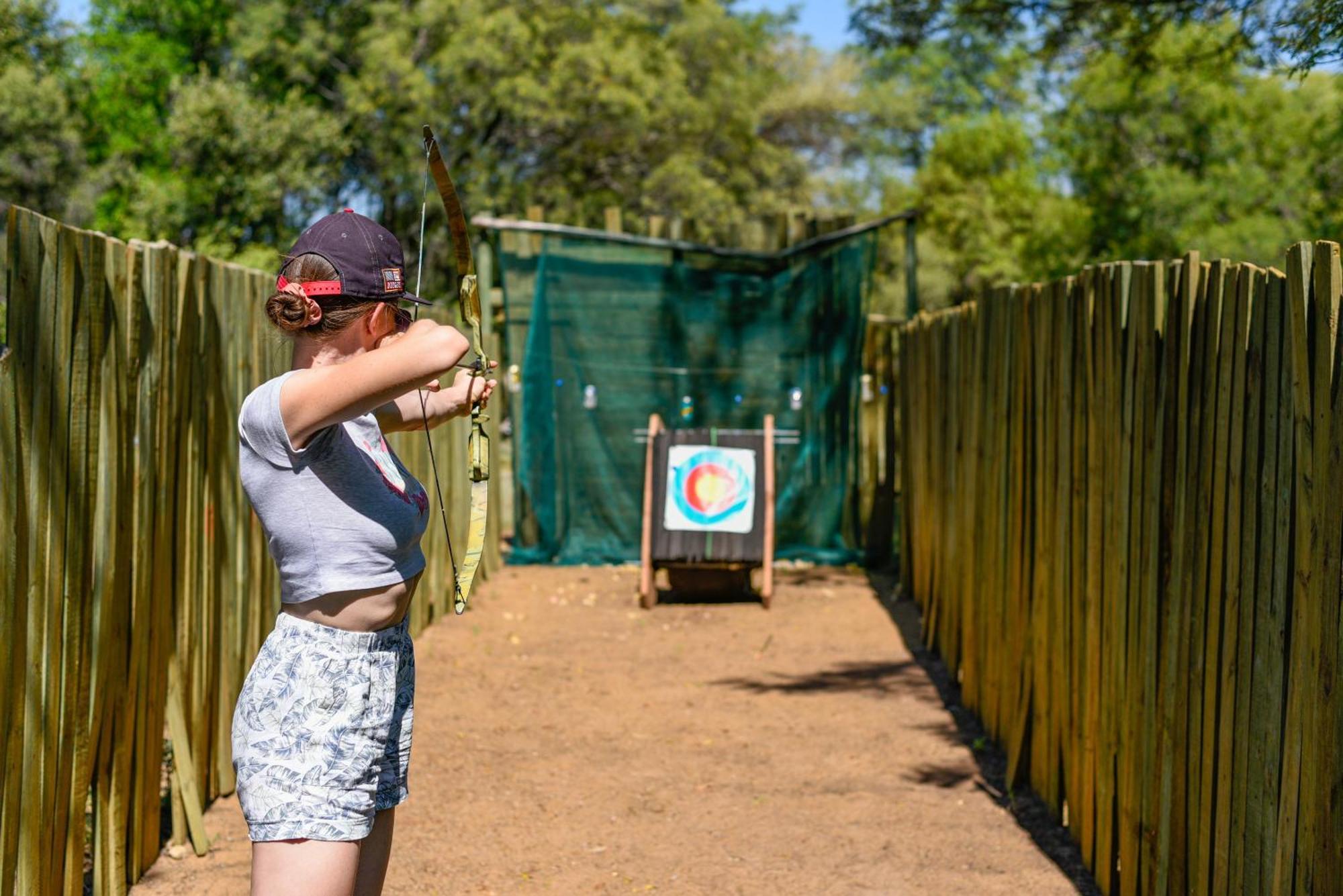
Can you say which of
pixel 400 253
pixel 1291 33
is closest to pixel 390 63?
pixel 1291 33

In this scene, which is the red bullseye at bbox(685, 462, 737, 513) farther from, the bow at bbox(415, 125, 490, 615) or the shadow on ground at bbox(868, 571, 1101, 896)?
the bow at bbox(415, 125, 490, 615)

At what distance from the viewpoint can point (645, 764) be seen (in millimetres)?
5781

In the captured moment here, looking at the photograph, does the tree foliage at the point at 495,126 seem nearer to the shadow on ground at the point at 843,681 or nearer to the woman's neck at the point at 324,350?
the shadow on ground at the point at 843,681

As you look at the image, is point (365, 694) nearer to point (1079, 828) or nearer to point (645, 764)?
point (1079, 828)

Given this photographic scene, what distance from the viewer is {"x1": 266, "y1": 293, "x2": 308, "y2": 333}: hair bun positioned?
2.59 m

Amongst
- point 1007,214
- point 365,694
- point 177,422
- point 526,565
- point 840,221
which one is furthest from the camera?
point 1007,214

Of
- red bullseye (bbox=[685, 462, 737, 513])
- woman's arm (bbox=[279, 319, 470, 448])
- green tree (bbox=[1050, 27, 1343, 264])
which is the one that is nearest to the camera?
woman's arm (bbox=[279, 319, 470, 448])

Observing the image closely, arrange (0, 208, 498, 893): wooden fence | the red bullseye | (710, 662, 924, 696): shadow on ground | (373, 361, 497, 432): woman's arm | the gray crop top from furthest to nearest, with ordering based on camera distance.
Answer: the red bullseye < (710, 662, 924, 696): shadow on ground < (0, 208, 498, 893): wooden fence < (373, 361, 497, 432): woman's arm < the gray crop top

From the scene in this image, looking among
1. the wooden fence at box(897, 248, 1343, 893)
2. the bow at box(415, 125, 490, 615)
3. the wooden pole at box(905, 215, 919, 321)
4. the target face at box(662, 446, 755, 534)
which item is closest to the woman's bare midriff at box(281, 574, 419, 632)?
the bow at box(415, 125, 490, 615)

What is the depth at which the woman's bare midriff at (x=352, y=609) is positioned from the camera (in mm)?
2596

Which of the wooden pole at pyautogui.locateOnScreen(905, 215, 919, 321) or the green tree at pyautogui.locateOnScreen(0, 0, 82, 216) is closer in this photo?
the wooden pole at pyautogui.locateOnScreen(905, 215, 919, 321)

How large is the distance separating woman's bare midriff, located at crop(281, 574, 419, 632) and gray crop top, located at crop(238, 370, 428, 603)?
13 mm

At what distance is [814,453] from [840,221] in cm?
217

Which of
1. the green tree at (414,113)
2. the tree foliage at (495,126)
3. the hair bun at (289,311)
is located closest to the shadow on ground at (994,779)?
the hair bun at (289,311)
